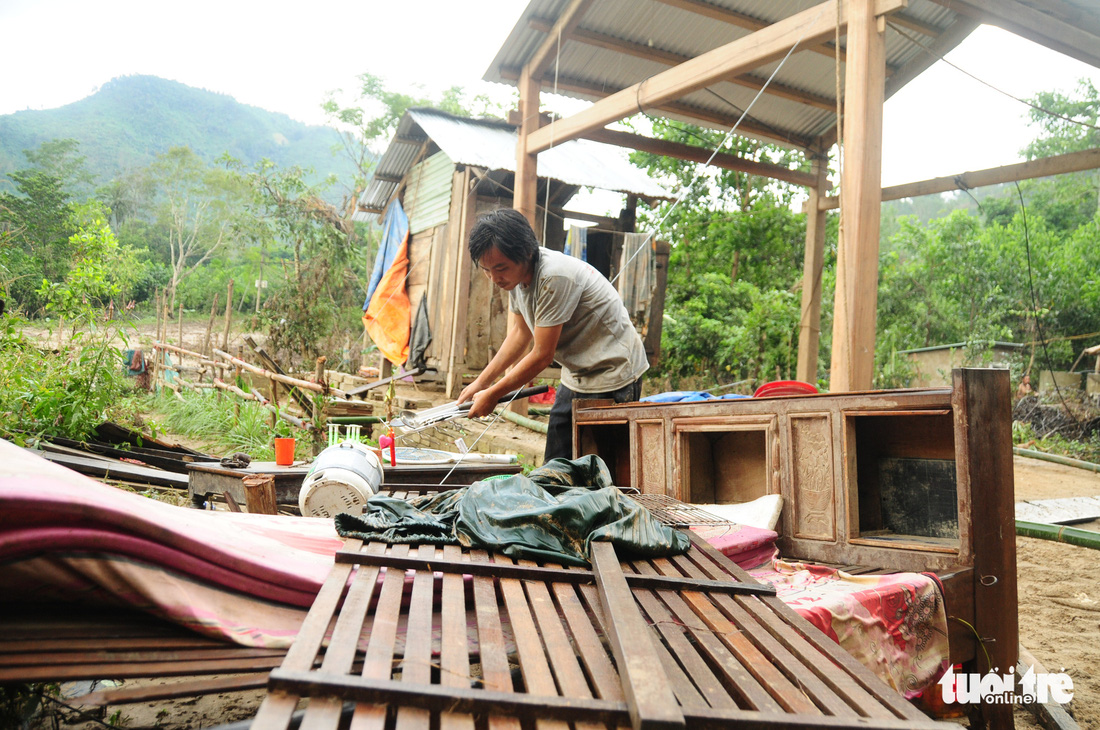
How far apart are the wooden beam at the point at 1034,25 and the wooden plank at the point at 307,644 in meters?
5.41

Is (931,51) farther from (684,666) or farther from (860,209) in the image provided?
(684,666)

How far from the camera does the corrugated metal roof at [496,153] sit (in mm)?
9305

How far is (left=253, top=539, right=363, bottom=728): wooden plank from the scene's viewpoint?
127 cm

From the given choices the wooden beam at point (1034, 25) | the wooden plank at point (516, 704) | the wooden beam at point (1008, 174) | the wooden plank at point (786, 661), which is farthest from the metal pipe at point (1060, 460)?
the wooden plank at point (516, 704)

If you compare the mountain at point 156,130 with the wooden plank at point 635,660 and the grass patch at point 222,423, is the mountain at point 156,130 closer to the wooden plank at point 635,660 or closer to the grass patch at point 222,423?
the grass patch at point 222,423

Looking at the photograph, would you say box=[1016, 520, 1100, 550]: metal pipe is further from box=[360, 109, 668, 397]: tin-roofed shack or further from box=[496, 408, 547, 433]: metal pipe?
box=[360, 109, 668, 397]: tin-roofed shack

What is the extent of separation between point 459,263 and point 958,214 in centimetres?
1625

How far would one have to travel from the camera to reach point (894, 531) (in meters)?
3.51

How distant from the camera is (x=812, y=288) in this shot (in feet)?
26.3

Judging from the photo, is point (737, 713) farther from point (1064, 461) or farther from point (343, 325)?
point (343, 325)

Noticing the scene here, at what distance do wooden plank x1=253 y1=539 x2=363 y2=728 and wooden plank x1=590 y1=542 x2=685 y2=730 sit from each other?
27.2 inches

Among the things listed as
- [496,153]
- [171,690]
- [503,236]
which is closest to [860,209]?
[503,236]

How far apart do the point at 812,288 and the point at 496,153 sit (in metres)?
4.72

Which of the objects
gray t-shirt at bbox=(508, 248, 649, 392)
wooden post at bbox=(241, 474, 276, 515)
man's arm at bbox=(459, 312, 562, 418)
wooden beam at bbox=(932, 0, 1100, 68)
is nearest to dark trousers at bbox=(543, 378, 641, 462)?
gray t-shirt at bbox=(508, 248, 649, 392)
